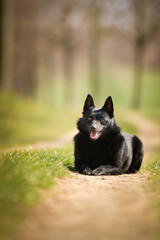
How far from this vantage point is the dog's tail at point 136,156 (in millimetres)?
7828

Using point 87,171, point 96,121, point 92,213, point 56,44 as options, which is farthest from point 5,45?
point 92,213

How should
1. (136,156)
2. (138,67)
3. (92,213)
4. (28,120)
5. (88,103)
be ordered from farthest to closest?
(138,67) < (28,120) < (136,156) < (88,103) < (92,213)

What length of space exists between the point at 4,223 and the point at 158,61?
5091 cm

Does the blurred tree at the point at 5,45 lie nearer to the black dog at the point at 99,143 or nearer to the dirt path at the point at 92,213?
the black dog at the point at 99,143

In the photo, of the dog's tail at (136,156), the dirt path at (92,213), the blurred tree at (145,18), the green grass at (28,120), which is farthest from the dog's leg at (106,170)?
the blurred tree at (145,18)

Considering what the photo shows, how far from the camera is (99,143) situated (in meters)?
6.98

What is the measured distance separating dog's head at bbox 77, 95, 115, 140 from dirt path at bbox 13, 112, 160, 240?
45.8 inches

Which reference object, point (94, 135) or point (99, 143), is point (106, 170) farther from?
point (94, 135)

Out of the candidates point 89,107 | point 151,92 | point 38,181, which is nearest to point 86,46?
point 151,92

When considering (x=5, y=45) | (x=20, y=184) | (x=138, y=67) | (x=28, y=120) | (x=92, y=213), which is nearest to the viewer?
(x=92, y=213)

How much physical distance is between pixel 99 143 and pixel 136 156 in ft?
4.51

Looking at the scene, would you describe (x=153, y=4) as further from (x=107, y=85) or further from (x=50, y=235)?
(x=50, y=235)

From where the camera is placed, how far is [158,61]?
52.0 m

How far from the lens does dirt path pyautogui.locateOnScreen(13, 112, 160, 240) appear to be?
371cm
